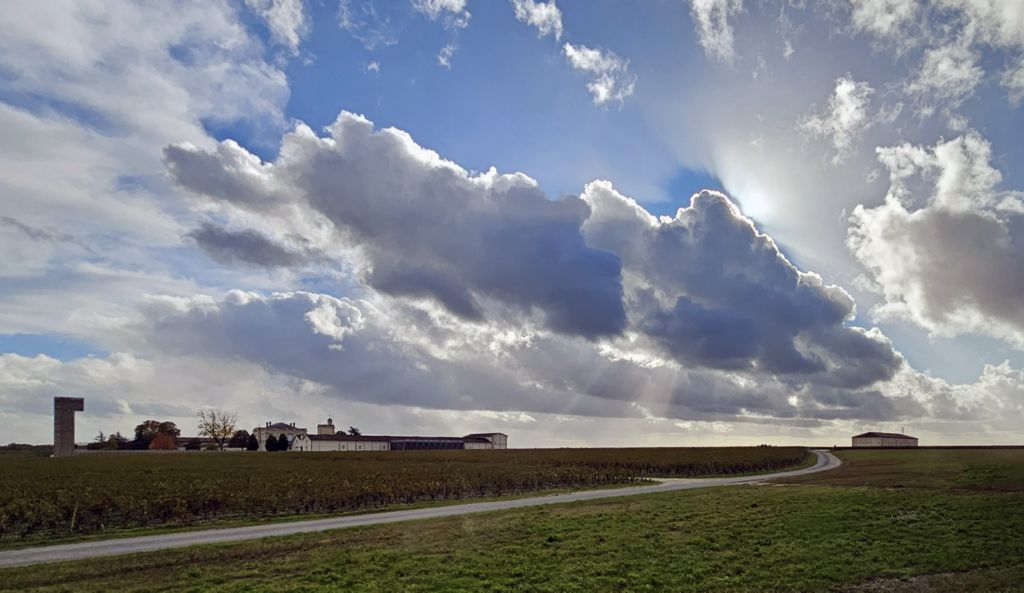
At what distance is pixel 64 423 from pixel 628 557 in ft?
459

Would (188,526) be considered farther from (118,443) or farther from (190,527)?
(118,443)

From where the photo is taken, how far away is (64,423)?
13100 centimetres

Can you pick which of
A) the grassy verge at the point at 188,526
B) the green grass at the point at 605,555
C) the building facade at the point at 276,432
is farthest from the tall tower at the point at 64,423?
the green grass at the point at 605,555

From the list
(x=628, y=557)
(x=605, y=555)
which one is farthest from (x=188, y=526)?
(x=628, y=557)

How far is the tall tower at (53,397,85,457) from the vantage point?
129625 millimetres

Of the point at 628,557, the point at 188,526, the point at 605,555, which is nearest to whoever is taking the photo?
the point at 628,557

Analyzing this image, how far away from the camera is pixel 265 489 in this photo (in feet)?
153

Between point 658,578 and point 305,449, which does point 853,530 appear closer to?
point 658,578

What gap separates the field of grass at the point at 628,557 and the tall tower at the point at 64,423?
125901 millimetres

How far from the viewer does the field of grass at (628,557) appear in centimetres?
1983

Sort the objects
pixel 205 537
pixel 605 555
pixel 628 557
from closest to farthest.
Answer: pixel 628 557
pixel 605 555
pixel 205 537

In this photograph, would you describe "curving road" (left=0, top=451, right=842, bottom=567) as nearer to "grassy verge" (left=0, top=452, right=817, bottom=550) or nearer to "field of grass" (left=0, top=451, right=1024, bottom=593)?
"grassy verge" (left=0, top=452, right=817, bottom=550)

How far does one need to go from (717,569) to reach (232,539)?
1898 centimetres

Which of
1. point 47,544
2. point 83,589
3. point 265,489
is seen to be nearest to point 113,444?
point 265,489
